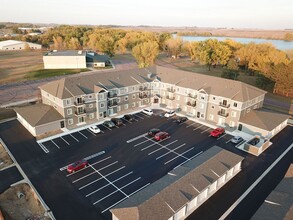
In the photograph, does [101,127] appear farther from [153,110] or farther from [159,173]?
[159,173]

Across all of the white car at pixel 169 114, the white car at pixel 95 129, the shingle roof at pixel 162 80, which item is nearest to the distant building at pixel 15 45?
the shingle roof at pixel 162 80

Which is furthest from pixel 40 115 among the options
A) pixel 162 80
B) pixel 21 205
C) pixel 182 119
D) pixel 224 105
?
→ pixel 224 105

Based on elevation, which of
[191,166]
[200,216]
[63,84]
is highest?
[63,84]

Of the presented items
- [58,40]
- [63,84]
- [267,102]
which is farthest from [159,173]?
[58,40]

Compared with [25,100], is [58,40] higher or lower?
higher

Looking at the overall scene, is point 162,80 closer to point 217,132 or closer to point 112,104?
point 112,104

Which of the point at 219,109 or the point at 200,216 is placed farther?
the point at 219,109

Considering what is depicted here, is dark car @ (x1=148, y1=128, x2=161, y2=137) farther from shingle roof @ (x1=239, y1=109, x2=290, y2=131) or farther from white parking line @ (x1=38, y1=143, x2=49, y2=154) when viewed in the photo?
white parking line @ (x1=38, y1=143, x2=49, y2=154)
